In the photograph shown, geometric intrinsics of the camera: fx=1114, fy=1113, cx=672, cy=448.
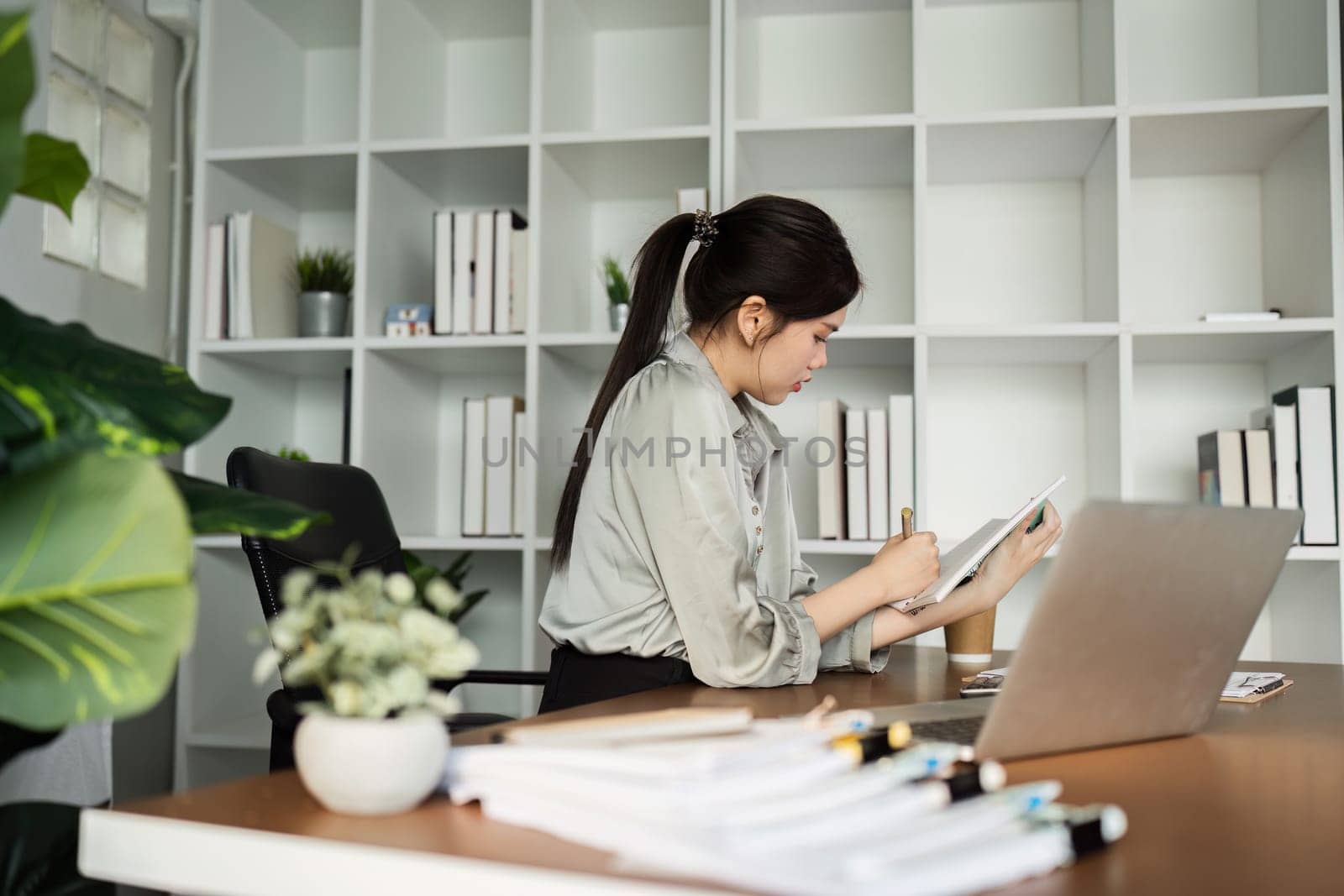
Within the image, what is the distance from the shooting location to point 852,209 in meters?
2.62

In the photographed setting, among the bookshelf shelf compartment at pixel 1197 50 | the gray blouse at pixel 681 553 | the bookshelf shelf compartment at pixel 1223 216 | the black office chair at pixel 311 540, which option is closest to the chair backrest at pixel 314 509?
the black office chair at pixel 311 540

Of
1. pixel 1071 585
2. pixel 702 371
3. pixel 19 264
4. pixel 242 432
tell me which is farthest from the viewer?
pixel 242 432

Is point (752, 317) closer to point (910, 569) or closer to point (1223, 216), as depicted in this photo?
point (910, 569)

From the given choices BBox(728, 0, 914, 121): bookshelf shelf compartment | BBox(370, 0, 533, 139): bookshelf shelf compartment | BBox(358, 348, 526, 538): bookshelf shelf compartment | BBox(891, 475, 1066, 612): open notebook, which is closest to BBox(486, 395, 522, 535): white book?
BBox(358, 348, 526, 538): bookshelf shelf compartment

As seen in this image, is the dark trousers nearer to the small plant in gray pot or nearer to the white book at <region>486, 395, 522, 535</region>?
the white book at <region>486, 395, 522, 535</region>

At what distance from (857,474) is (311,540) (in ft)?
3.83

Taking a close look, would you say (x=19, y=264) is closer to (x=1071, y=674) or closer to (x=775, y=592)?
(x=775, y=592)

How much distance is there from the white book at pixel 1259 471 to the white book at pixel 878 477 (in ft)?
2.25

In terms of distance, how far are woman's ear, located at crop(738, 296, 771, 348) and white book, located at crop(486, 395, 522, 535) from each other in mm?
972

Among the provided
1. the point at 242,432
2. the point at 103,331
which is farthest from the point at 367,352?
the point at 103,331

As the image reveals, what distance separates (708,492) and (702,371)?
30 cm

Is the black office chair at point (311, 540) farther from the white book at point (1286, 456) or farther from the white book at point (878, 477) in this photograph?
the white book at point (1286, 456)

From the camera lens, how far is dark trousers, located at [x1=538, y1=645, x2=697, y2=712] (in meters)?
1.38

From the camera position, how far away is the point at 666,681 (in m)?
1.37
